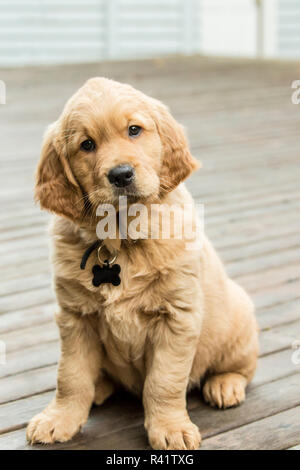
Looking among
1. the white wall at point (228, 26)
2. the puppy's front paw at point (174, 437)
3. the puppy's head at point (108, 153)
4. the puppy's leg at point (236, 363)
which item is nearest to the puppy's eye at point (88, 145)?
the puppy's head at point (108, 153)

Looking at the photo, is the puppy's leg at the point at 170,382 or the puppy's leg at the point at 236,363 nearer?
the puppy's leg at the point at 170,382

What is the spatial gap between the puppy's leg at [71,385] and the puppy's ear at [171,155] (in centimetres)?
57

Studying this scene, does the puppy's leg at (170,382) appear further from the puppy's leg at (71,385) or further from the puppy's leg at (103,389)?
the puppy's leg at (103,389)

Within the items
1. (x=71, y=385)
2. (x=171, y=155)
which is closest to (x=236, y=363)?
(x=71, y=385)

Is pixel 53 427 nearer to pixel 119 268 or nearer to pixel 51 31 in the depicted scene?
pixel 119 268

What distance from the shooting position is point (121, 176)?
227 cm

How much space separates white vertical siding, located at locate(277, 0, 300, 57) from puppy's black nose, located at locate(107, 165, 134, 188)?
10.2 meters

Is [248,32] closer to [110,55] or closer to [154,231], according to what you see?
[110,55]

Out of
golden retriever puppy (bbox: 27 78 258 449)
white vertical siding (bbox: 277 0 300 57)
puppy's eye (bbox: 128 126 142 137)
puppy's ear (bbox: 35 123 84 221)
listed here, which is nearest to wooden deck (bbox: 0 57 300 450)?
golden retriever puppy (bbox: 27 78 258 449)

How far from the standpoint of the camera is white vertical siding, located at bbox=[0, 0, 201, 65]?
10695 mm

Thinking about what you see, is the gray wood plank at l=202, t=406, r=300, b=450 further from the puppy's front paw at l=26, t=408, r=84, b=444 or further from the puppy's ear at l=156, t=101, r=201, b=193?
the puppy's ear at l=156, t=101, r=201, b=193

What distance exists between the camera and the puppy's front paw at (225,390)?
2707 mm

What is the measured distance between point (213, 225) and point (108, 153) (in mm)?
2533

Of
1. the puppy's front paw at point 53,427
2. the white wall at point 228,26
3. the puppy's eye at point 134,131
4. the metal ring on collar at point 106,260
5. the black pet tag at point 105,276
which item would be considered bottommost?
the white wall at point 228,26
